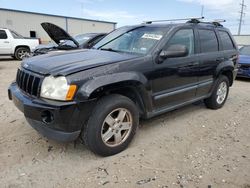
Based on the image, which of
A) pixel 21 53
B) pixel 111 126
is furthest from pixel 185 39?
pixel 21 53

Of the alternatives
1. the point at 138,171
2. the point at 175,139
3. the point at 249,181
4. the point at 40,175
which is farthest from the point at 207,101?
the point at 40,175

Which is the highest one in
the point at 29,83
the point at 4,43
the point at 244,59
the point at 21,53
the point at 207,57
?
the point at 207,57

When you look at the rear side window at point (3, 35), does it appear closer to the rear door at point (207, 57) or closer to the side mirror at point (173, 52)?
the rear door at point (207, 57)

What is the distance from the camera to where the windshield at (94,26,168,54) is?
3492mm

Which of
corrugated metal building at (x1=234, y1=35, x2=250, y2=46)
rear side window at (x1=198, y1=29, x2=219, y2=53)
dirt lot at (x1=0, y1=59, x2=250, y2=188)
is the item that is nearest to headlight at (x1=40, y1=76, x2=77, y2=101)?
dirt lot at (x1=0, y1=59, x2=250, y2=188)

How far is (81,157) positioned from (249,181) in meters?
2.00

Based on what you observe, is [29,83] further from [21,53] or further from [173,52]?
[21,53]

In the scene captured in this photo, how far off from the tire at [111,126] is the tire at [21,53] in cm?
1103

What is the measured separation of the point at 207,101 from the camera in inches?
193

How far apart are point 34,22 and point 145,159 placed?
22.7m

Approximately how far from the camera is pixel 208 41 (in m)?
4.40

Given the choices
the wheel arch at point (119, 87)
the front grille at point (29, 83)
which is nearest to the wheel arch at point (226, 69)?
the wheel arch at point (119, 87)

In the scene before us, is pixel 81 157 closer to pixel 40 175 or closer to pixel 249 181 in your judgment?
pixel 40 175

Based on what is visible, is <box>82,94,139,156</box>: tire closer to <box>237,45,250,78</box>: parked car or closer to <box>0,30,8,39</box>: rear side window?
<box>237,45,250,78</box>: parked car
